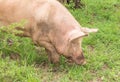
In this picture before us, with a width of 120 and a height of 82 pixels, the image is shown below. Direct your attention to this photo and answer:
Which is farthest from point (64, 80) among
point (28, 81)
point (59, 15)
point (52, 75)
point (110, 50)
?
point (110, 50)

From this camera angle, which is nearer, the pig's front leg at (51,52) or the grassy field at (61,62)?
the grassy field at (61,62)

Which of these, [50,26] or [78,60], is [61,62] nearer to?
[78,60]

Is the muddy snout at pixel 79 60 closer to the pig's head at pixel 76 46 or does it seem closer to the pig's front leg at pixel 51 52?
the pig's head at pixel 76 46

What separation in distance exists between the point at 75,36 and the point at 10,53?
1.25 meters

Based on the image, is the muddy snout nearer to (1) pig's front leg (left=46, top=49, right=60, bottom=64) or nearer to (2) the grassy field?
(2) the grassy field

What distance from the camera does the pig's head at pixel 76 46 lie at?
17.1 ft

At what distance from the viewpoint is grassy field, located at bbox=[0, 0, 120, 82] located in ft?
17.0

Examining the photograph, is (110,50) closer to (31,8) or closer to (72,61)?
(72,61)

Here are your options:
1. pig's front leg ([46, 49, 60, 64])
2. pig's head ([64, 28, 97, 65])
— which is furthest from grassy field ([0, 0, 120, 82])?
pig's head ([64, 28, 97, 65])

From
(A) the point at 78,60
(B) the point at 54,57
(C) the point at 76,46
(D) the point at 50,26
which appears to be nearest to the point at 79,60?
(A) the point at 78,60

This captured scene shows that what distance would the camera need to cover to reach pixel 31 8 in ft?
18.3

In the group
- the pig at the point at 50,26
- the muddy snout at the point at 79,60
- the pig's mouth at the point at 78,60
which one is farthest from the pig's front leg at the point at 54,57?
the muddy snout at the point at 79,60

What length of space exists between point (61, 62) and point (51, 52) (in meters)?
0.31

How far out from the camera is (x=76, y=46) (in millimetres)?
5395
